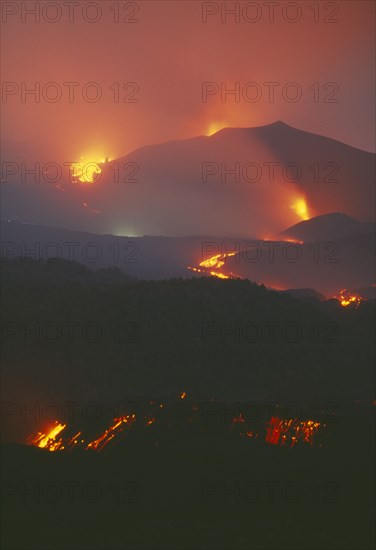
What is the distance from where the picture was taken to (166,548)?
11.2 metres

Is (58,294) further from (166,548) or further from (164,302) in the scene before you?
(166,548)

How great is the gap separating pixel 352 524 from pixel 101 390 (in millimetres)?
11677

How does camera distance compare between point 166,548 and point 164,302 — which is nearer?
point 166,548

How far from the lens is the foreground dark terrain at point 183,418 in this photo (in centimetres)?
1220

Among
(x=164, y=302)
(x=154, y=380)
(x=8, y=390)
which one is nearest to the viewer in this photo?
(x=8, y=390)

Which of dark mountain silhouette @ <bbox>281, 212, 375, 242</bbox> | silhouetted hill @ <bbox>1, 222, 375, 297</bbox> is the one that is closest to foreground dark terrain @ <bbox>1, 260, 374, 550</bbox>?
silhouetted hill @ <bbox>1, 222, 375, 297</bbox>

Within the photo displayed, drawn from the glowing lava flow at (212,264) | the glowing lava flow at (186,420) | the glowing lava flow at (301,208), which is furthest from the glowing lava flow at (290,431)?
the glowing lava flow at (301,208)

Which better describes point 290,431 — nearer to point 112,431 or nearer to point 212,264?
point 112,431

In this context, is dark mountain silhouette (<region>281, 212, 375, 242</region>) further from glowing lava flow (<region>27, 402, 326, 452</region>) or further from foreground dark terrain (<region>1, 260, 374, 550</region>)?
glowing lava flow (<region>27, 402, 326, 452</region>)

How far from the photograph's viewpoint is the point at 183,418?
16656mm

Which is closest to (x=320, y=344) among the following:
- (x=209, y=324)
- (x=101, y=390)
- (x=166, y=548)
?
(x=209, y=324)

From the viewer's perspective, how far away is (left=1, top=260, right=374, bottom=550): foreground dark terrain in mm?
Result: 12195

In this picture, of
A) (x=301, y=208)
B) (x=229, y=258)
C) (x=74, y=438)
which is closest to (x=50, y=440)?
(x=74, y=438)

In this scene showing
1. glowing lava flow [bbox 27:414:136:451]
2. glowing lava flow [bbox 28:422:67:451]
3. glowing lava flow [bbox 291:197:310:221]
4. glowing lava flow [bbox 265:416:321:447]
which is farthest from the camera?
glowing lava flow [bbox 291:197:310:221]
